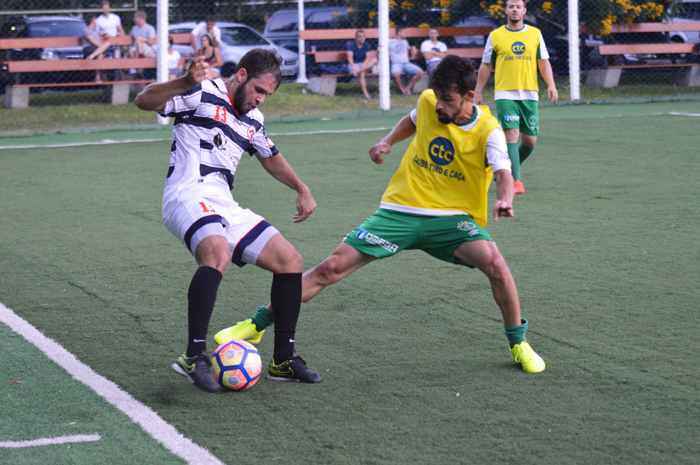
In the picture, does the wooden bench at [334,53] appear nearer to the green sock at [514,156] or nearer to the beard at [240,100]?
the green sock at [514,156]

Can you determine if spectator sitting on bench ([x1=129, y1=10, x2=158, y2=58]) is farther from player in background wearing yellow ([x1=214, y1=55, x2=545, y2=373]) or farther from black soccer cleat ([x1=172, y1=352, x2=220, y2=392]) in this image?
black soccer cleat ([x1=172, y1=352, x2=220, y2=392])

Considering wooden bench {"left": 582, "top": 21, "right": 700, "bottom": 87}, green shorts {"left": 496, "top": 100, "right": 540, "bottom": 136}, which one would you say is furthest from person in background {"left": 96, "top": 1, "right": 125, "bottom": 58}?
wooden bench {"left": 582, "top": 21, "right": 700, "bottom": 87}

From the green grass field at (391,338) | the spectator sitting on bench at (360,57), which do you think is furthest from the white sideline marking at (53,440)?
the spectator sitting on bench at (360,57)

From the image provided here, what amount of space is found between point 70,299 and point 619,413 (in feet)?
11.4

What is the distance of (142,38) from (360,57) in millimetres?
4772

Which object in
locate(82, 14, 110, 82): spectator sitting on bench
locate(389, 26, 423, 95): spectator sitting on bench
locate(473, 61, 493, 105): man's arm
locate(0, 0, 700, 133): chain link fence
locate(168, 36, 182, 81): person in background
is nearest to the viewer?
locate(473, 61, 493, 105): man's arm

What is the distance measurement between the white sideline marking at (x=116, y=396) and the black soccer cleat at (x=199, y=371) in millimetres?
219

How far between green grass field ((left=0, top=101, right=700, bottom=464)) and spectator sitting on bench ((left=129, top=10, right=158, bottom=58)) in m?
8.53

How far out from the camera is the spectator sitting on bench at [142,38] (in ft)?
55.4

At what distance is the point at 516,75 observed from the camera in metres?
9.14

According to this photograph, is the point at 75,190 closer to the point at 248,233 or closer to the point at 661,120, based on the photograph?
the point at 248,233

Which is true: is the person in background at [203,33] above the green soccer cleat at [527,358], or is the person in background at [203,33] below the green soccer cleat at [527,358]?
above

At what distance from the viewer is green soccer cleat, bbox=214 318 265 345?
14.1ft

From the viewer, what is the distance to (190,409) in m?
3.60
